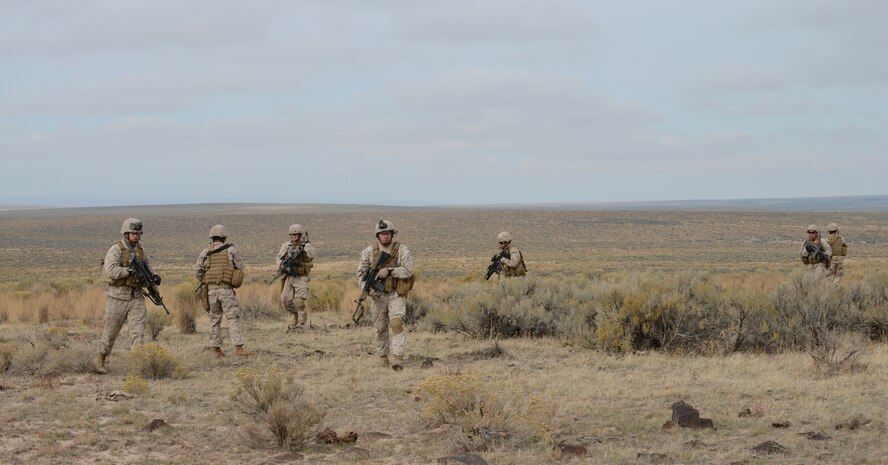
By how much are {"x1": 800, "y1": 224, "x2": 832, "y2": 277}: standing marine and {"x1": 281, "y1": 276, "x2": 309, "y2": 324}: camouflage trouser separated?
32.7 feet

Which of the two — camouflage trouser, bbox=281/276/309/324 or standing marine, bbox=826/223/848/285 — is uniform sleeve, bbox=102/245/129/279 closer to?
camouflage trouser, bbox=281/276/309/324

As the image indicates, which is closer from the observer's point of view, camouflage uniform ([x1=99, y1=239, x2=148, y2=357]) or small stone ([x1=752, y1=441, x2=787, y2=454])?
small stone ([x1=752, y1=441, x2=787, y2=454])

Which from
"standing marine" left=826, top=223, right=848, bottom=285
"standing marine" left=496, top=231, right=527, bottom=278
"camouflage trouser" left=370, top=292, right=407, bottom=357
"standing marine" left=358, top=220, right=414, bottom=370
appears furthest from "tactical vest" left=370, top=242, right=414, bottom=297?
"standing marine" left=826, top=223, right=848, bottom=285

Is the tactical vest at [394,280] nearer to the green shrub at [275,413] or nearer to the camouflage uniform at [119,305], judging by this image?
the camouflage uniform at [119,305]

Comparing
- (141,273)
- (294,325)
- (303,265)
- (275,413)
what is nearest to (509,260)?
(303,265)

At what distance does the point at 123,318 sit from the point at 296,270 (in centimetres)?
448

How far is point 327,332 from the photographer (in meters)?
13.9

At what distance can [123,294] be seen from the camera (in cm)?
988

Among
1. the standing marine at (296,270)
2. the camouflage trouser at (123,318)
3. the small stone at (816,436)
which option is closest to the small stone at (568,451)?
the small stone at (816,436)

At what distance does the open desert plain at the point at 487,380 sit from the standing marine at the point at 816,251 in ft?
8.82

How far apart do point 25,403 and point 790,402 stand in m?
7.40

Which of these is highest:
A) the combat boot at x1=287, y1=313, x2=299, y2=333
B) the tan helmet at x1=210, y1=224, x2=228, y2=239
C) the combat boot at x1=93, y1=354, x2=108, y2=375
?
the tan helmet at x1=210, y1=224, x2=228, y2=239

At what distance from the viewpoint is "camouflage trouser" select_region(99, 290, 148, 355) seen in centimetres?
976

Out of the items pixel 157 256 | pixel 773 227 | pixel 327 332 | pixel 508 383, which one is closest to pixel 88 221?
pixel 157 256
